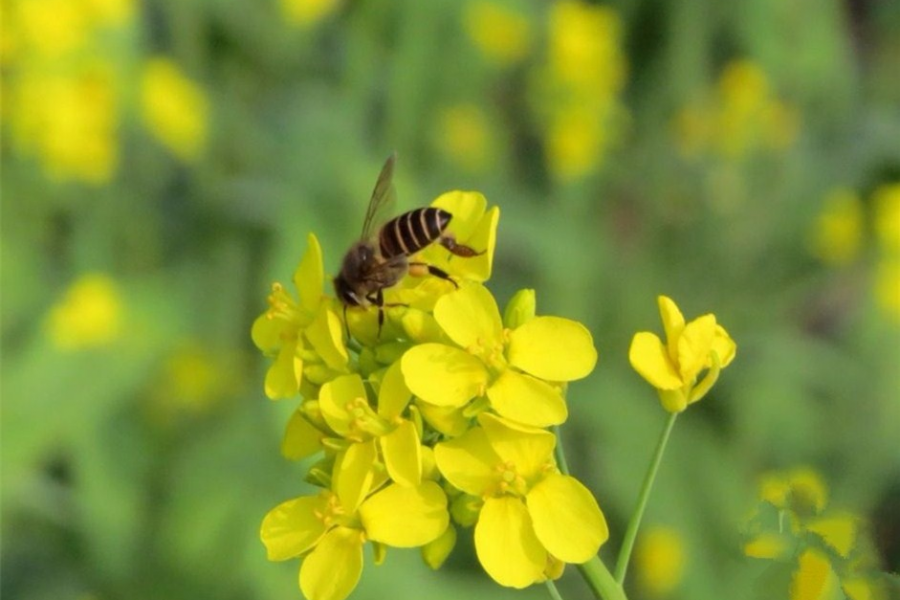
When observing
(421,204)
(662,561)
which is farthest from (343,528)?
(421,204)

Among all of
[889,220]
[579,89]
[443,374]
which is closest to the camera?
[443,374]

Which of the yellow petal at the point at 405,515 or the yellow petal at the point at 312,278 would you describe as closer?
the yellow petal at the point at 405,515

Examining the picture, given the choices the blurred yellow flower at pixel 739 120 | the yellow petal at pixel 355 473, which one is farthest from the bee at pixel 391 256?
the blurred yellow flower at pixel 739 120

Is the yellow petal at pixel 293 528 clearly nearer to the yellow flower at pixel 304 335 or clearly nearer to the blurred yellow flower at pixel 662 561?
the yellow flower at pixel 304 335

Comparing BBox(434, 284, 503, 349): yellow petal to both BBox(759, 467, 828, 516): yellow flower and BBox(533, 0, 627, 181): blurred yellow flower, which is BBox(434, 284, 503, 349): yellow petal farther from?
BBox(533, 0, 627, 181): blurred yellow flower

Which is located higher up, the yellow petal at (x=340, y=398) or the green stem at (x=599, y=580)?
the yellow petal at (x=340, y=398)

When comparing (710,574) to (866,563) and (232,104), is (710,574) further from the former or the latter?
(232,104)

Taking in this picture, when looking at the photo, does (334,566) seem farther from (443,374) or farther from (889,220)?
(889,220)

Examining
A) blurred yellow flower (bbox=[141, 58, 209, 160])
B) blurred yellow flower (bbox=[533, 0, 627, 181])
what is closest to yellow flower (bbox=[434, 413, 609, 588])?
blurred yellow flower (bbox=[533, 0, 627, 181])
